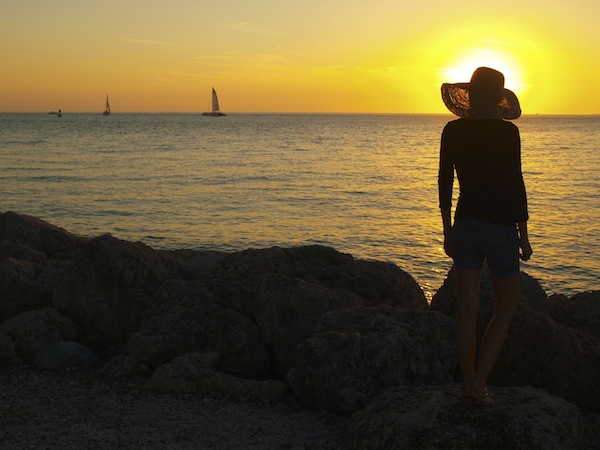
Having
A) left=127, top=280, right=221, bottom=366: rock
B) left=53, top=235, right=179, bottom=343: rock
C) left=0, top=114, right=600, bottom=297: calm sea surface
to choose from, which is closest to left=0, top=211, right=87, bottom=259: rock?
left=53, top=235, right=179, bottom=343: rock

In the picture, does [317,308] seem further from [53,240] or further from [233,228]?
[233,228]

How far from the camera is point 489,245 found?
4816 mm

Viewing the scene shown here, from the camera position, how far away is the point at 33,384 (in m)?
6.84

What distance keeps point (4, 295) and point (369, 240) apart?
1265 centimetres

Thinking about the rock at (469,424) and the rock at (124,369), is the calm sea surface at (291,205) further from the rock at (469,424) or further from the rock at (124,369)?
the rock at (469,424)

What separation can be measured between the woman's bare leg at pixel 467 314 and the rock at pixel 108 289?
4.46m

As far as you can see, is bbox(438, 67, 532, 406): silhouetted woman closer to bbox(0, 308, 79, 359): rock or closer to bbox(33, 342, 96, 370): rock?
bbox(33, 342, 96, 370): rock

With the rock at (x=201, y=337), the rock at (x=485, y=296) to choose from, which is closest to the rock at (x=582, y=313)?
the rock at (x=485, y=296)

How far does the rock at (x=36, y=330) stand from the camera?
7707 mm

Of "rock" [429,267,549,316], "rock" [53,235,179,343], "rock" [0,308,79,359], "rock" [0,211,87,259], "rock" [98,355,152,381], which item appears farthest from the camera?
"rock" [0,211,87,259]

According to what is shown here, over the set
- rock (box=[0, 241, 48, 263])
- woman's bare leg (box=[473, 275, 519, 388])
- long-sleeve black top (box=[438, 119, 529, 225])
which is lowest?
rock (box=[0, 241, 48, 263])

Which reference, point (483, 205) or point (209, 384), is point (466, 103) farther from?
point (209, 384)

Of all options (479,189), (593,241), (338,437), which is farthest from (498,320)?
(593,241)

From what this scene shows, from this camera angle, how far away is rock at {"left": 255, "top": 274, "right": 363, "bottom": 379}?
724 cm
